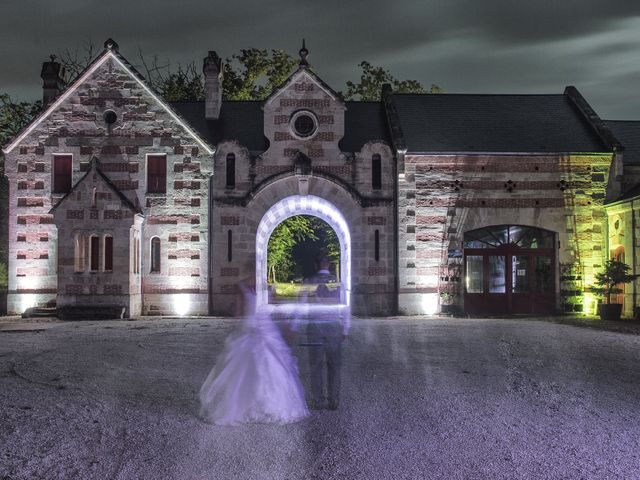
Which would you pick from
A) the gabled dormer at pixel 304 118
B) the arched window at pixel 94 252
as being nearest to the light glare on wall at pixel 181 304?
the arched window at pixel 94 252

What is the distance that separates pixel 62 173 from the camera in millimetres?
24266

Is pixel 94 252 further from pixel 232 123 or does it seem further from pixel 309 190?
pixel 309 190

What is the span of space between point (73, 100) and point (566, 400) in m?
21.0

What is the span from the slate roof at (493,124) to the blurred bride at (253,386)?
12655 mm

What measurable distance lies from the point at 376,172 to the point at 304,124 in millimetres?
3281

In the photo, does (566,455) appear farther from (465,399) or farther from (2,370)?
(2,370)

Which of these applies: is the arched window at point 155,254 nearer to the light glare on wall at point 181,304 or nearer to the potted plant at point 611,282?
the light glare on wall at point 181,304

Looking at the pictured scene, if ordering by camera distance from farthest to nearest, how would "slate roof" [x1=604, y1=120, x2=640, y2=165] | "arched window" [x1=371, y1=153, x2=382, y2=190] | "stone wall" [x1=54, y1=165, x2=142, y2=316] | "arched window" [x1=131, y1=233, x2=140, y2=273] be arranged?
"slate roof" [x1=604, y1=120, x2=640, y2=165], "arched window" [x1=371, y1=153, x2=382, y2=190], "arched window" [x1=131, y1=233, x2=140, y2=273], "stone wall" [x1=54, y1=165, x2=142, y2=316]

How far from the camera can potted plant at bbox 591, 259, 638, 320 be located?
22.5 meters

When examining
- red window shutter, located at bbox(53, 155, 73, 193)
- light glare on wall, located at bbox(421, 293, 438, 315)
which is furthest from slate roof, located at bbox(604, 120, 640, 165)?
red window shutter, located at bbox(53, 155, 73, 193)

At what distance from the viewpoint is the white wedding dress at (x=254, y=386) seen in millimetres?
8039

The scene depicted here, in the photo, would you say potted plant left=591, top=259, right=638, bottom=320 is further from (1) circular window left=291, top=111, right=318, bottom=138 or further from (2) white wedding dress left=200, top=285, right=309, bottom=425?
(2) white wedding dress left=200, top=285, right=309, bottom=425

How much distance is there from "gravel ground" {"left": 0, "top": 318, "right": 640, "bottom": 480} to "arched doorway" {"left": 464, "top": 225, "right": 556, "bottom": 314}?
33.5 feet

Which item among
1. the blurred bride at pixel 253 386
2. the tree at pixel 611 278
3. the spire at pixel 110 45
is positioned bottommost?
the blurred bride at pixel 253 386
